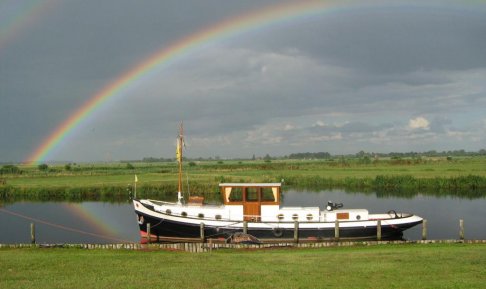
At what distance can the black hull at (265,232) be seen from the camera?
2870cm

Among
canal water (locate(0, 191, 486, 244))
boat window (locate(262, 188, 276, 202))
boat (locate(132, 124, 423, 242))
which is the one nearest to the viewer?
boat (locate(132, 124, 423, 242))

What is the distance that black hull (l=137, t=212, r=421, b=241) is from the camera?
28.7 metres

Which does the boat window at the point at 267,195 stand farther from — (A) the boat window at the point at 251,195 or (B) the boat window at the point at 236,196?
(B) the boat window at the point at 236,196

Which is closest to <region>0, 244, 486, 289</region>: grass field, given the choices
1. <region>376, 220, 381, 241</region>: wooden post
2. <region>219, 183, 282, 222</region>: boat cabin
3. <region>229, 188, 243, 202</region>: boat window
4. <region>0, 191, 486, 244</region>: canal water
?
<region>219, 183, 282, 222</region>: boat cabin

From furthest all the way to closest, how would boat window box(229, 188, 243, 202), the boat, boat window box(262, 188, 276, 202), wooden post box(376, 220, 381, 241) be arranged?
boat window box(229, 188, 243, 202)
boat window box(262, 188, 276, 202)
the boat
wooden post box(376, 220, 381, 241)

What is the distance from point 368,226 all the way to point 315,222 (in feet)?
11.1

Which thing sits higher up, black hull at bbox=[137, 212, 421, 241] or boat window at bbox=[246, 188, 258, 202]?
boat window at bbox=[246, 188, 258, 202]

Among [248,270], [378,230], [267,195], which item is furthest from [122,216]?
[248,270]

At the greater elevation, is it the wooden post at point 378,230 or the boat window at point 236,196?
the boat window at point 236,196

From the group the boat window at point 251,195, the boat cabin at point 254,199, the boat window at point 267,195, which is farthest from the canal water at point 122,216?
the boat window at point 267,195

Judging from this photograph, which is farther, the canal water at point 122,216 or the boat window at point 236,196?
the canal water at point 122,216

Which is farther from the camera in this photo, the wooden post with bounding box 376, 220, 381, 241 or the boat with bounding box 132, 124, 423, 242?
the boat with bounding box 132, 124, 423, 242

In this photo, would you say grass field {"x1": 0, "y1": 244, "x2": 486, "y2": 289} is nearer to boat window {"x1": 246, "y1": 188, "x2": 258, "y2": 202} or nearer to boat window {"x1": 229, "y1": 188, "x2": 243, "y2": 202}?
boat window {"x1": 246, "y1": 188, "x2": 258, "y2": 202}

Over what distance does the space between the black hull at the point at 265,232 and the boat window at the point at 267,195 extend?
1.80 metres
